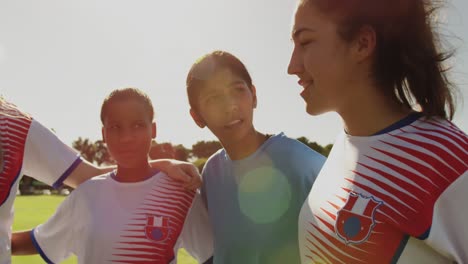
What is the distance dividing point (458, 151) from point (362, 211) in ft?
1.57

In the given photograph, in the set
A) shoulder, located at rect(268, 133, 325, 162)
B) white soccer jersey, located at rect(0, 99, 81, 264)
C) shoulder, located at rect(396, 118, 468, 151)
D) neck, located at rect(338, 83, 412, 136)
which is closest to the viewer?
shoulder, located at rect(396, 118, 468, 151)

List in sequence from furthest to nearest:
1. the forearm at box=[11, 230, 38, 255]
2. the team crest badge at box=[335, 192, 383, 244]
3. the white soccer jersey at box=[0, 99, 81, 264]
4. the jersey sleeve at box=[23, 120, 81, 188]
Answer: the forearm at box=[11, 230, 38, 255] → the jersey sleeve at box=[23, 120, 81, 188] → the white soccer jersey at box=[0, 99, 81, 264] → the team crest badge at box=[335, 192, 383, 244]

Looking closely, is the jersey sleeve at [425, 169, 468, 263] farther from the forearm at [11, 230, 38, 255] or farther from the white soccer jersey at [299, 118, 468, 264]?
the forearm at [11, 230, 38, 255]

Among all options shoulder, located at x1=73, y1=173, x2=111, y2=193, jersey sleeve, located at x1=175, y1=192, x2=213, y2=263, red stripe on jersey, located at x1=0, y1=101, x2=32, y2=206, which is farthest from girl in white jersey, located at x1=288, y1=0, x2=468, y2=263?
red stripe on jersey, located at x1=0, y1=101, x2=32, y2=206

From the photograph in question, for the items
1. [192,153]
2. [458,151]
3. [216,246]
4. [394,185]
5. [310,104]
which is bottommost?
[192,153]

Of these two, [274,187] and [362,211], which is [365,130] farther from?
[274,187]

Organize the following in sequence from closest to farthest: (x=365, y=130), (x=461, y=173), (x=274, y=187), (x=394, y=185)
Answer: (x=461, y=173) → (x=394, y=185) → (x=365, y=130) → (x=274, y=187)

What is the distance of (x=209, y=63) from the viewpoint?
3186 mm

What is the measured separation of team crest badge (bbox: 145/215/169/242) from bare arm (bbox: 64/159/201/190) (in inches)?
11.9

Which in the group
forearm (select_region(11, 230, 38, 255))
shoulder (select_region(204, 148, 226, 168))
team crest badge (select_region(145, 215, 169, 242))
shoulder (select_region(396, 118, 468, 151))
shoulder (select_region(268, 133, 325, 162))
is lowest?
forearm (select_region(11, 230, 38, 255))

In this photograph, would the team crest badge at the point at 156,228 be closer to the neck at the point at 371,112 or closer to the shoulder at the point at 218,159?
the shoulder at the point at 218,159

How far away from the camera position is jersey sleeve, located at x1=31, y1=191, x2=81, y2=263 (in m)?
3.10

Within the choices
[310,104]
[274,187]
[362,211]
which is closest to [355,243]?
[362,211]

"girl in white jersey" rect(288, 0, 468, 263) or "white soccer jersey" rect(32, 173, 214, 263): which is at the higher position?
"girl in white jersey" rect(288, 0, 468, 263)
